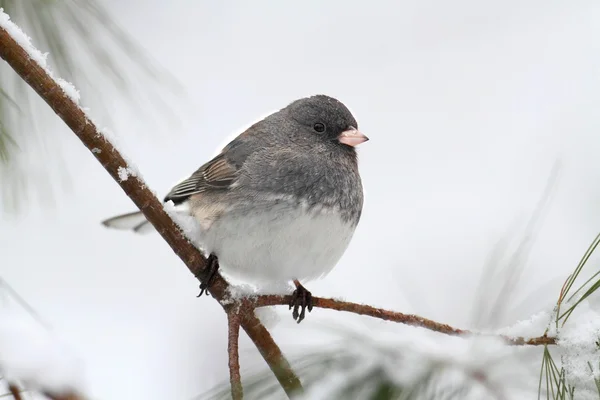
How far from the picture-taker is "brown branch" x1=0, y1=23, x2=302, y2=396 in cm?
130

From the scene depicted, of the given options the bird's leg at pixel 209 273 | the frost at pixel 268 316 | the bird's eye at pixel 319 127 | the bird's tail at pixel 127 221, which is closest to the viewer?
the frost at pixel 268 316

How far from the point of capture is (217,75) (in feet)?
14.3

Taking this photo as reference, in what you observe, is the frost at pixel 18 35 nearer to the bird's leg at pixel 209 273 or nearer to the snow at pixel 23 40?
the snow at pixel 23 40

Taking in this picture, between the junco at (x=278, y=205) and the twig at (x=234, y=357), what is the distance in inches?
11.1

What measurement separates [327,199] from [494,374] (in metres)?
1.02

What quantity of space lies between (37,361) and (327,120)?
4.67 ft

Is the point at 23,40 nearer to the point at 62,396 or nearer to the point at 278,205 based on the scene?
the point at 62,396

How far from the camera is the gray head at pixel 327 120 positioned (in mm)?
2289

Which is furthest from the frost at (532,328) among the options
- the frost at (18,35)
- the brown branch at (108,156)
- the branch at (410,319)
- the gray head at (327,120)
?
the gray head at (327,120)

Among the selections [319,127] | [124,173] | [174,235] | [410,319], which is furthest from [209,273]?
[319,127]

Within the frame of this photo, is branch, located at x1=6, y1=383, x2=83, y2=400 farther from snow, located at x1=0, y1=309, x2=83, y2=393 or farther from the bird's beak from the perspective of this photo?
the bird's beak

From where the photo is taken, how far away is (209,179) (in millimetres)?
2139

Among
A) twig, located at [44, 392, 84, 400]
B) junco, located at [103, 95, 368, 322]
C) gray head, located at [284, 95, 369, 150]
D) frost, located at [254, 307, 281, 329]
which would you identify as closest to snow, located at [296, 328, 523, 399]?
twig, located at [44, 392, 84, 400]

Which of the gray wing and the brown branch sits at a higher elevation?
the brown branch
